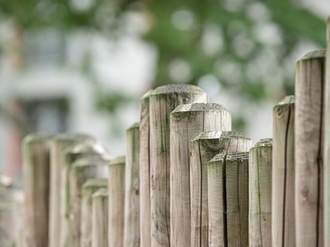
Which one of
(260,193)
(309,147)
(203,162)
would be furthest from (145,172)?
(309,147)

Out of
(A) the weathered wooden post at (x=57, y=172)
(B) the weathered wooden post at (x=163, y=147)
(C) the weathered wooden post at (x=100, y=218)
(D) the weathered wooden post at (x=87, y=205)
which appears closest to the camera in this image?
(B) the weathered wooden post at (x=163, y=147)

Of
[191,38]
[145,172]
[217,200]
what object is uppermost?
[191,38]

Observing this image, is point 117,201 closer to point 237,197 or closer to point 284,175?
point 237,197

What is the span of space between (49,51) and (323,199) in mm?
24155

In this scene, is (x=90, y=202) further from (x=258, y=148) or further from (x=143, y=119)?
(x=258, y=148)

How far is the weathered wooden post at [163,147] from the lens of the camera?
2.81 metres

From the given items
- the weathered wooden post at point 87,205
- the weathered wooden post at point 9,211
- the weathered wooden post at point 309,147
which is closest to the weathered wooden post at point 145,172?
the weathered wooden post at point 87,205

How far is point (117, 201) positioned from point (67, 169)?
550 millimetres

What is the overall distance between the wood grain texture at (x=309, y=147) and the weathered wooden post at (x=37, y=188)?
1.96 m

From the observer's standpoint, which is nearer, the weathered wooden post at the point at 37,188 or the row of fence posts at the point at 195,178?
the row of fence posts at the point at 195,178

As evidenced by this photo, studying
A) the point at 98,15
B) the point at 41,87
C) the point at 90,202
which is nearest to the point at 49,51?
the point at 41,87

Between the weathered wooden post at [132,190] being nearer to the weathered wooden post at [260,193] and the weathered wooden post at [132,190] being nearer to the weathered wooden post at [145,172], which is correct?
the weathered wooden post at [145,172]

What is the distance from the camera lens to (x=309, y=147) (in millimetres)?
2143

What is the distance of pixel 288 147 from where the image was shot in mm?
2242
